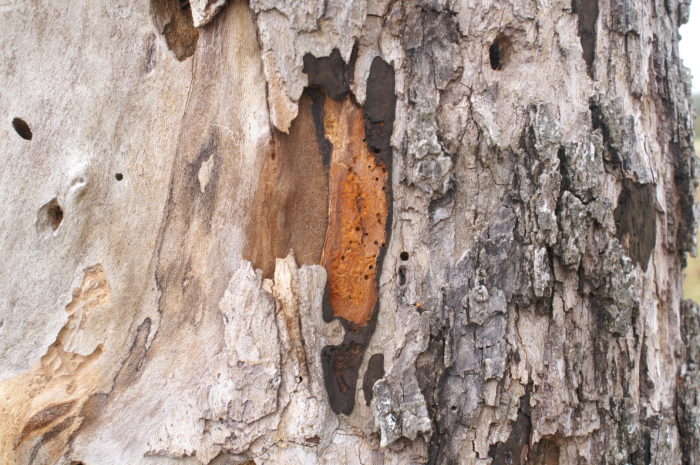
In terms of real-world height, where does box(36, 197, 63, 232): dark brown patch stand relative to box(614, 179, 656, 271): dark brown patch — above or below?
below

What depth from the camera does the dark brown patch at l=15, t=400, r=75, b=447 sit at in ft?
4.37

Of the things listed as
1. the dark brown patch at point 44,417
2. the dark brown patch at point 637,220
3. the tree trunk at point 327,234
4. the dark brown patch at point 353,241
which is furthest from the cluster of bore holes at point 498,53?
the dark brown patch at point 44,417

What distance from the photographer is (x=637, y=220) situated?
4.70 feet

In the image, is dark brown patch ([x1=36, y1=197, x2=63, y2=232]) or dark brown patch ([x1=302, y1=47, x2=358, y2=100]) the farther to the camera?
dark brown patch ([x1=36, y1=197, x2=63, y2=232])

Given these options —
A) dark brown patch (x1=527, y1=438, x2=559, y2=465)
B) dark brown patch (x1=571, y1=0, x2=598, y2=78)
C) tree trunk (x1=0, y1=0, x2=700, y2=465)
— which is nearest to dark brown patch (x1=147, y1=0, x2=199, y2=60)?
tree trunk (x1=0, y1=0, x2=700, y2=465)

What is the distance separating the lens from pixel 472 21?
1297 mm

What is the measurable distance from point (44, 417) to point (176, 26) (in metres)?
1.01

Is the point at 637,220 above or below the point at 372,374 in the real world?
above

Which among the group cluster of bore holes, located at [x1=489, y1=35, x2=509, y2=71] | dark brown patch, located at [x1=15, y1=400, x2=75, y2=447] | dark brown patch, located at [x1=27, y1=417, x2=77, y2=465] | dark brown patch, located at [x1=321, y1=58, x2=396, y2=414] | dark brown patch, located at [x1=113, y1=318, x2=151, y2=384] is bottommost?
dark brown patch, located at [x1=27, y1=417, x2=77, y2=465]

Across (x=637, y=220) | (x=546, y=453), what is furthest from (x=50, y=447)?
(x=637, y=220)

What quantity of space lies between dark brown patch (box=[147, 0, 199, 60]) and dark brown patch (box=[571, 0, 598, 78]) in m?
0.93

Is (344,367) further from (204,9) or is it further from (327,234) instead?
(204,9)

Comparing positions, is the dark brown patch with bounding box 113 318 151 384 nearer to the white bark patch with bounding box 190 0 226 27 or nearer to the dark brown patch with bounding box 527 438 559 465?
the white bark patch with bounding box 190 0 226 27

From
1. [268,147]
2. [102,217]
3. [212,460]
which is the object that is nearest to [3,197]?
[102,217]
